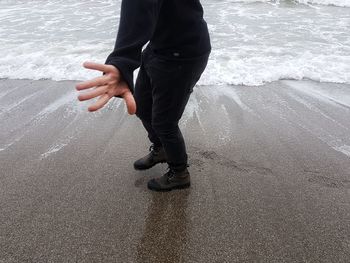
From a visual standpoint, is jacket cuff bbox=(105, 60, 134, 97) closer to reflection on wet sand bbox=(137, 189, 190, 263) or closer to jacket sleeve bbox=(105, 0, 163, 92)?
jacket sleeve bbox=(105, 0, 163, 92)

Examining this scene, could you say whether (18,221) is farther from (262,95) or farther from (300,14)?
(300,14)

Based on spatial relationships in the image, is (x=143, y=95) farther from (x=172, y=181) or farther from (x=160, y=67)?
(x=172, y=181)

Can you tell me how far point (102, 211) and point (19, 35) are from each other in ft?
22.6

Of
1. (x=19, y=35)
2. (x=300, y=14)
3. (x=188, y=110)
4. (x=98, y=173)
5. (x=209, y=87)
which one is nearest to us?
(x=98, y=173)

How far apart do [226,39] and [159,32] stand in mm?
5826

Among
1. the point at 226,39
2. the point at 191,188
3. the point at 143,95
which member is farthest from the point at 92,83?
the point at 226,39

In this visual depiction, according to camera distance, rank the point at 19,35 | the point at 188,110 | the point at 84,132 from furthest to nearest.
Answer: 1. the point at 19,35
2. the point at 188,110
3. the point at 84,132

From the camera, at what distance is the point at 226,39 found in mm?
7461

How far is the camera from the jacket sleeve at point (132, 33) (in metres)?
1.48

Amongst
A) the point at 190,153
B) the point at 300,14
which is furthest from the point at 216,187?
the point at 300,14

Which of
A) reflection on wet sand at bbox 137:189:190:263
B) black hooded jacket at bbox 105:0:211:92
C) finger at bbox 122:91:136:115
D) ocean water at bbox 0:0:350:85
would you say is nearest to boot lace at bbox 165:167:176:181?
reflection on wet sand at bbox 137:189:190:263

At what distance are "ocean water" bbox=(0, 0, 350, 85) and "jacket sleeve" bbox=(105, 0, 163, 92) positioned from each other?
3.46 metres

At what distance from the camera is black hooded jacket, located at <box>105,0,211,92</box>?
149 cm

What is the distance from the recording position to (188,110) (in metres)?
4.06
